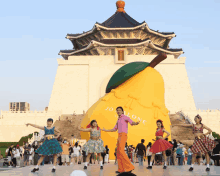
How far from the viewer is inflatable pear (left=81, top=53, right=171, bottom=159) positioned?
11008 mm

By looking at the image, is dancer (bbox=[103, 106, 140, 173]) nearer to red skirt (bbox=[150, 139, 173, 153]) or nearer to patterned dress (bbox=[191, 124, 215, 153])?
red skirt (bbox=[150, 139, 173, 153])

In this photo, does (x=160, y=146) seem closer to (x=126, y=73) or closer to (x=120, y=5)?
(x=126, y=73)

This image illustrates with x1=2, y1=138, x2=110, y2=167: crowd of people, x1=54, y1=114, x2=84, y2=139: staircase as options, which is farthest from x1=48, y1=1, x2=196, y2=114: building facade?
x1=2, y1=138, x2=110, y2=167: crowd of people

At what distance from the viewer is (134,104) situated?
36.8 ft

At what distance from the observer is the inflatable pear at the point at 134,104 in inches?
433

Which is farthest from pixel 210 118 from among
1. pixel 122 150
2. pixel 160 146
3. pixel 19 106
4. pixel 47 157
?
pixel 19 106

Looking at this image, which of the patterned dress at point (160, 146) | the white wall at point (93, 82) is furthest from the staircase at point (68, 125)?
the patterned dress at point (160, 146)

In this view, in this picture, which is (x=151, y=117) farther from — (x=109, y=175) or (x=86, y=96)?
(x=86, y=96)

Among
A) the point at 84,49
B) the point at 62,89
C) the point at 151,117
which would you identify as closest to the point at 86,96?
the point at 62,89

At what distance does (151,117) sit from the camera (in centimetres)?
1120

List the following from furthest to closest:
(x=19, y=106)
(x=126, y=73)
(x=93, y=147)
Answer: (x=19, y=106) → (x=126, y=73) → (x=93, y=147)

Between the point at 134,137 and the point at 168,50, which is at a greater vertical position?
the point at 168,50

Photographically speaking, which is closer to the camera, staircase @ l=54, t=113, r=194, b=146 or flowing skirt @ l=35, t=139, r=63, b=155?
flowing skirt @ l=35, t=139, r=63, b=155

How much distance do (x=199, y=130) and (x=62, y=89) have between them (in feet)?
84.0
